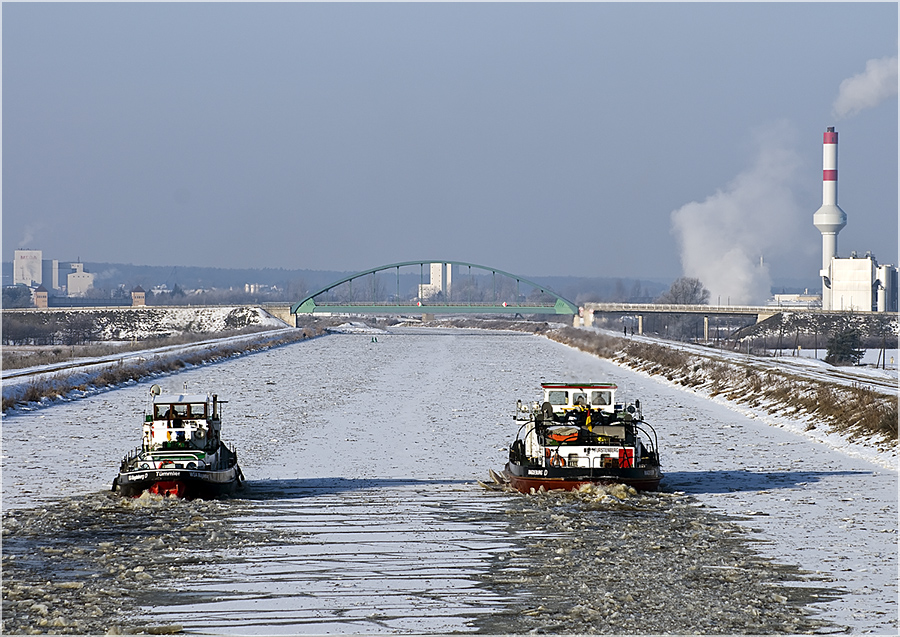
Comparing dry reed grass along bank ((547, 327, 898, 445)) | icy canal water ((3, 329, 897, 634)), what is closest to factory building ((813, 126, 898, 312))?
dry reed grass along bank ((547, 327, 898, 445))

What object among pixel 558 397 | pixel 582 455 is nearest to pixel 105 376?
pixel 558 397

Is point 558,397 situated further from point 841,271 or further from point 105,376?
point 841,271

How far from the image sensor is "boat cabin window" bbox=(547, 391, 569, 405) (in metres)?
24.2

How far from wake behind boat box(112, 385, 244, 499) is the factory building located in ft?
499

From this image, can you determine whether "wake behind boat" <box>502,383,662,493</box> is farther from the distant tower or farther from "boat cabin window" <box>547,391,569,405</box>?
the distant tower

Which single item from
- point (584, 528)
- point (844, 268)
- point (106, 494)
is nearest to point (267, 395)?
point (106, 494)

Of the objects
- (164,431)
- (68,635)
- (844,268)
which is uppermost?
(844,268)

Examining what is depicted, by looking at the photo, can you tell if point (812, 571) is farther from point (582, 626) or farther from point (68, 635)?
point (68, 635)

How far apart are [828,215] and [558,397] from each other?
507 feet

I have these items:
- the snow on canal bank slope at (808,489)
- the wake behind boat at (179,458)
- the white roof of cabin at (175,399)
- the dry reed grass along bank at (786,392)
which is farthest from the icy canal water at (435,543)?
the dry reed grass along bank at (786,392)

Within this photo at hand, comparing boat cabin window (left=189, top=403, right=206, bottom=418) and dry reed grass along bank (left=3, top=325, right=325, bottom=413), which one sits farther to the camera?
dry reed grass along bank (left=3, top=325, right=325, bottom=413)

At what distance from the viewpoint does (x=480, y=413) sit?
136 feet

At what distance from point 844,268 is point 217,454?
15859cm

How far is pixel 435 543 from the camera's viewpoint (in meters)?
18.0
